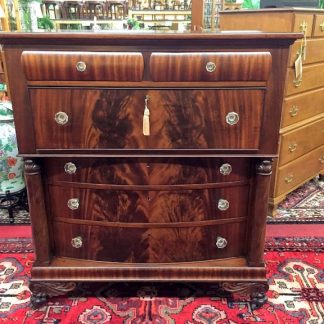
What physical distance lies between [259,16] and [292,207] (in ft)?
4.16

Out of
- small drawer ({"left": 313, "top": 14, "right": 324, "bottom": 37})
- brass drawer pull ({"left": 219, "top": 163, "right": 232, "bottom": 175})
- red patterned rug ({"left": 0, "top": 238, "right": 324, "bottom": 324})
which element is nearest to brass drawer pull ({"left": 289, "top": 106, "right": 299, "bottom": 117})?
small drawer ({"left": 313, "top": 14, "right": 324, "bottom": 37})

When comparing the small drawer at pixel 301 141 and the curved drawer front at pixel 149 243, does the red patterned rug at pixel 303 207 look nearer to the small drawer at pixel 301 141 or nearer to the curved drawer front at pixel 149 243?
the small drawer at pixel 301 141

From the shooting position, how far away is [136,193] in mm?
1408

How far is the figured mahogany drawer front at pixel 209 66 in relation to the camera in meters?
1.19

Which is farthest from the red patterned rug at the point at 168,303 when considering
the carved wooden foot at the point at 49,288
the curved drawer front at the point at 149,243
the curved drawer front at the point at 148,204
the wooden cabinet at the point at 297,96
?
the wooden cabinet at the point at 297,96

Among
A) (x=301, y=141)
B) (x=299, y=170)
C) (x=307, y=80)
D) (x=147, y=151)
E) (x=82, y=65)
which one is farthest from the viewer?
(x=299, y=170)

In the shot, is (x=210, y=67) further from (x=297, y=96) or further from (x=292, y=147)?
(x=292, y=147)

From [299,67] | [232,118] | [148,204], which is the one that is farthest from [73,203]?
[299,67]

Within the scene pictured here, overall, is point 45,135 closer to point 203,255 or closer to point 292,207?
point 203,255

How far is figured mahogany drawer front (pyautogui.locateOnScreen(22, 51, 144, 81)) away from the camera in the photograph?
118 cm

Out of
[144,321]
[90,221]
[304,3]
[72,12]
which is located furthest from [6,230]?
[304,3]

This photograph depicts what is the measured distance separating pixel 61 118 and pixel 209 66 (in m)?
0.54

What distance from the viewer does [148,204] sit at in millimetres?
1424

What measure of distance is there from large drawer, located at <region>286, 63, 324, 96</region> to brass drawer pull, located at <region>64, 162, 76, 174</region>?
1.31 metres
